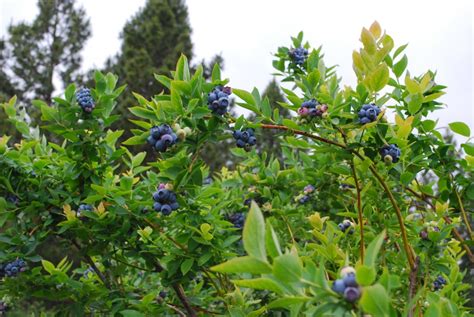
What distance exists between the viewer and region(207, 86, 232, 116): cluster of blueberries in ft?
3.76

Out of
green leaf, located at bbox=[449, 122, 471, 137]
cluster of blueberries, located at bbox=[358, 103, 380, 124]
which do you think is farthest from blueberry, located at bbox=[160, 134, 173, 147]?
green leaf, located at bbox=[449, 122, 471, 137]

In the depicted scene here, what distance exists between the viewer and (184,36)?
602 inches

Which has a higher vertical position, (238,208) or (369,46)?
(369,46)

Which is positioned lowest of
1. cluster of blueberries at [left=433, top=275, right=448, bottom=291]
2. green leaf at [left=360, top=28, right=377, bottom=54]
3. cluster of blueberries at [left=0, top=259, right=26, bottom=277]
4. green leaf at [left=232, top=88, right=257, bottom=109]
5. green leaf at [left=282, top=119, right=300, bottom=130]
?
cluster of blueberries at [left=433, top=275, right=448, bottom=291]

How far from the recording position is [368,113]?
113 cm

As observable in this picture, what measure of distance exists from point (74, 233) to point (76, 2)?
15.7m

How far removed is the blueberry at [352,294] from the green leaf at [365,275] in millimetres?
11

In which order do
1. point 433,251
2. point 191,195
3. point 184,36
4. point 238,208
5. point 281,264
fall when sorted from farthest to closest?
point 184,36
point 238,208
point 191,195
point 433,251
point 281,264

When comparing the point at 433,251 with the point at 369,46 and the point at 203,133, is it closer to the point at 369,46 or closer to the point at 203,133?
the point at 369,46

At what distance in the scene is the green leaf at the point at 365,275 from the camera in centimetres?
56

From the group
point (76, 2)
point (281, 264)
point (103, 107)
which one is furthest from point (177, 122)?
point (76, 2)

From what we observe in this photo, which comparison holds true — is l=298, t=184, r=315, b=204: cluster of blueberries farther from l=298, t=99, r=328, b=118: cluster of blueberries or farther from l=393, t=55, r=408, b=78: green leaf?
l=298, t=99, r=328, b=118: cluster of blueberries

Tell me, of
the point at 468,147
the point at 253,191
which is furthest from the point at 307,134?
the point at 253,191

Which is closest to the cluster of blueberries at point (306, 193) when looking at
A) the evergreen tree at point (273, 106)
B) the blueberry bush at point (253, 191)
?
the blueberry bush at point (253, 191)
